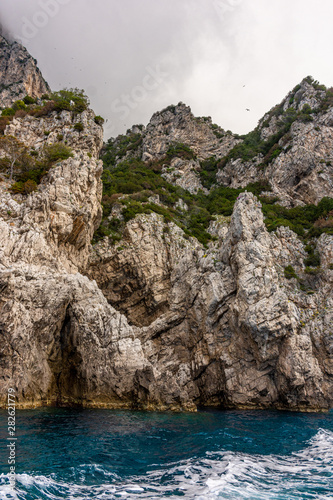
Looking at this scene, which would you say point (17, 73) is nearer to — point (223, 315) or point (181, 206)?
point (181, 206)

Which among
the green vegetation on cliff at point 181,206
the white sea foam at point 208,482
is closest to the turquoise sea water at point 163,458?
the white sea foam at point 208,482

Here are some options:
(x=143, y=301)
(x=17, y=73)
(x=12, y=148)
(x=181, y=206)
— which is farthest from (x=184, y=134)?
(x=143, y=301)

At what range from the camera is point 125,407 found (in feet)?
71.5

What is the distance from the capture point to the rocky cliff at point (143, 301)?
853 inches

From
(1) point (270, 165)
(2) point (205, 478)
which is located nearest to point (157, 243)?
(2) point (205, 478)

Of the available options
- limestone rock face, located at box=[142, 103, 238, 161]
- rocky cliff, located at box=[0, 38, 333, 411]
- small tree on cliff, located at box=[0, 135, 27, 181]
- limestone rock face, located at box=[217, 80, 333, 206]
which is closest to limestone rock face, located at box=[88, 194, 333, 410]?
rocky cliff, located at box=[0, 38, 333, 411]

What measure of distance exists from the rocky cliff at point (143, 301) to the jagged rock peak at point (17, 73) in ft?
157

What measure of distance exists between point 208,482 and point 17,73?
94954 millimetres

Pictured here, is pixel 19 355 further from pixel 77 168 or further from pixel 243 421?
pixel 77 168

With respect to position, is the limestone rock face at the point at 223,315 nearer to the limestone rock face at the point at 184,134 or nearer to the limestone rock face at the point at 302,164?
the limestone rock face at the point at 302,164

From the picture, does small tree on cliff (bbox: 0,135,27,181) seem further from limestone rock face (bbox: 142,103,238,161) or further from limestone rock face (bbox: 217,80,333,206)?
limestone rock face (bbox: 142,103,238,161)

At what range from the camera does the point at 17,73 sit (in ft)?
255

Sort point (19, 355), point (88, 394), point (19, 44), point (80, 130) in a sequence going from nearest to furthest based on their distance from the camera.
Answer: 1. point (19, 355)
2. point (88, 394)
3. point (80, 130)
4. point (19, 44)

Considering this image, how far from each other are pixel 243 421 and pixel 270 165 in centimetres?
4595
